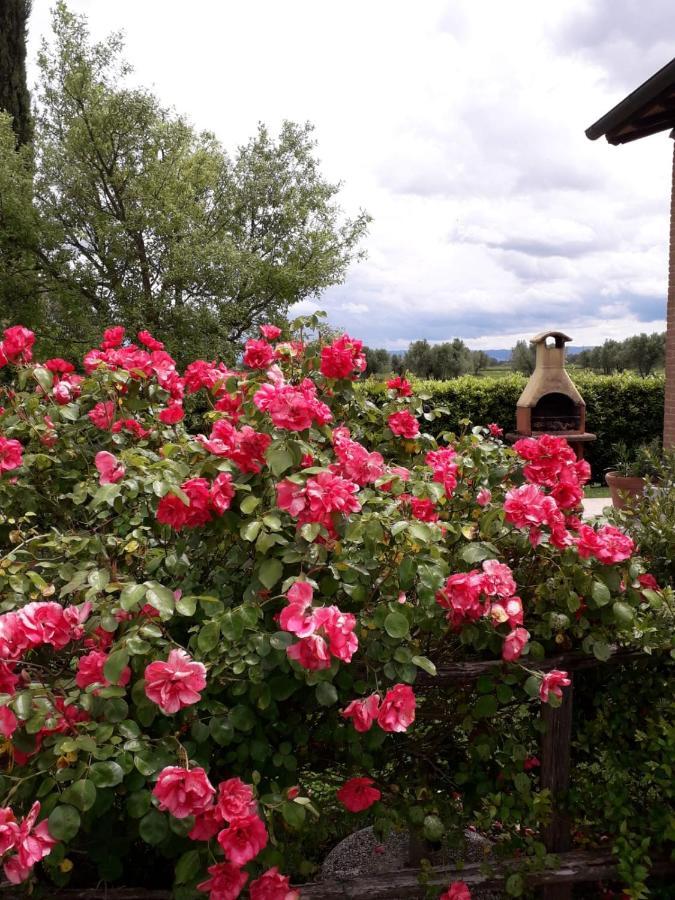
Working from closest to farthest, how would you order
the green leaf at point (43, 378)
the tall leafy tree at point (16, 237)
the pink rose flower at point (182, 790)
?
the pink rose flower at point (182, 790)
the green leaf at point (43, 378)
the tall leafy tree at point (16, 237)

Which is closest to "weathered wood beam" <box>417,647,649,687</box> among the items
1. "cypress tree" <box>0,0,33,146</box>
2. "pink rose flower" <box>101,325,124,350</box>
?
"pink rose flower" <box>101,325,124,350</box>

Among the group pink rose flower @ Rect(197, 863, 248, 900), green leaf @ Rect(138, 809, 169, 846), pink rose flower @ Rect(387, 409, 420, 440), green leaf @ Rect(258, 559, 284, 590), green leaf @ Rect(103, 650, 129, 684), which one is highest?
pink rose flower @ Rect(387, 409, 420, 440)

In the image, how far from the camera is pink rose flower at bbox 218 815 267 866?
158cm

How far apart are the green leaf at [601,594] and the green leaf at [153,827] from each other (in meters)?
1.26

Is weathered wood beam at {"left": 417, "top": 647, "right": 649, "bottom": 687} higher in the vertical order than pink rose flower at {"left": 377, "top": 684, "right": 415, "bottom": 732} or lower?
lower

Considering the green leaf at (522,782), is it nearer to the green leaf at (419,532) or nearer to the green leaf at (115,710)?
the green leaf at (419,532)

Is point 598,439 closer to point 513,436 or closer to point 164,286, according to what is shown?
point 513,436

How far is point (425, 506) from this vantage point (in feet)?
6.89

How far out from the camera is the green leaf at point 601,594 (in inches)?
80.2

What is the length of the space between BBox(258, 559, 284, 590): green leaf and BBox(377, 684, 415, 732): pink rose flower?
1.27ft

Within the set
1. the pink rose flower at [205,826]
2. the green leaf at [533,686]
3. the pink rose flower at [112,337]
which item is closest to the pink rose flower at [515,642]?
the green leaf at [533,686]

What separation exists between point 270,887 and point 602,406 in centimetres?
1206

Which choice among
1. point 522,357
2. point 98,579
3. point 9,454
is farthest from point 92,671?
point 522,357

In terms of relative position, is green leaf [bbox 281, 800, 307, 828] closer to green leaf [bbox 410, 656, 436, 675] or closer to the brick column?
green leaf [bbox 410, 656, 436, 675]
